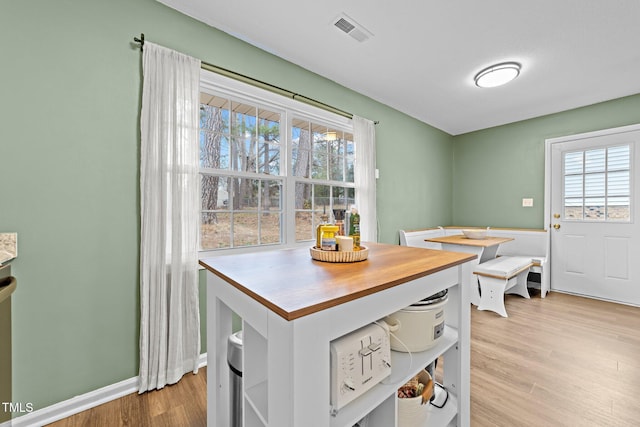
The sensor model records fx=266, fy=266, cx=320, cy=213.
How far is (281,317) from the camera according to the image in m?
0.66

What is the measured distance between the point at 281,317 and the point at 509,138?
4.71 m

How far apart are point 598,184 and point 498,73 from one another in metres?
2.18

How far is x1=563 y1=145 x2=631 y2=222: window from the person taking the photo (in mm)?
3156

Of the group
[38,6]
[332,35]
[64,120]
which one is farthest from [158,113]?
[332,35]

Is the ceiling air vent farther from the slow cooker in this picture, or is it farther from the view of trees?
the slow cooker

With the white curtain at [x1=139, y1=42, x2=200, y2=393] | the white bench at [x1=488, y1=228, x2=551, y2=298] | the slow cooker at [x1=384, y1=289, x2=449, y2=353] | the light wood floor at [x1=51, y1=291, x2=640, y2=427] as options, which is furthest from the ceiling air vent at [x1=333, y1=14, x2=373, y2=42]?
the white bench at [x1=488, y1=228, x2=551, y2=298]

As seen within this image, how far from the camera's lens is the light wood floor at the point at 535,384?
1.40 metres

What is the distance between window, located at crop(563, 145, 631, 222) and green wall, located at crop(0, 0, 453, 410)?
4.64 meters

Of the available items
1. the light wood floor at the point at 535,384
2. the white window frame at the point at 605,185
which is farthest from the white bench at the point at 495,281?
the white window frame at the point at 605,185

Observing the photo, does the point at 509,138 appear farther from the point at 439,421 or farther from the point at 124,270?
the point at 124,270

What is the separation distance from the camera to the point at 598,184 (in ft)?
10.9

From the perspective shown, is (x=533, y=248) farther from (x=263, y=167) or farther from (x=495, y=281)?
(x=263, y=167)

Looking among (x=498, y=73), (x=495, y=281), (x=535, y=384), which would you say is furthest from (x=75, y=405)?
(x=498, y=73)

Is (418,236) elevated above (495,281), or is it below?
above
